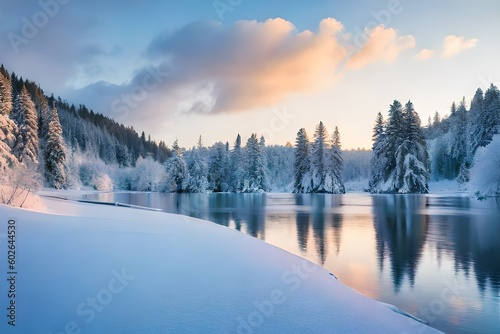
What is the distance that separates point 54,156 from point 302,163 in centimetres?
5517

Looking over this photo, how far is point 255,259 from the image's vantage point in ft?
32.7

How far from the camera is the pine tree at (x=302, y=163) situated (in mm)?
88000

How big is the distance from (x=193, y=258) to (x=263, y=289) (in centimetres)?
262

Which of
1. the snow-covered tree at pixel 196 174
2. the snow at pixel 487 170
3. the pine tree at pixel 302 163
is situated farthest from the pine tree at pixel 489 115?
the snow-covered tree at pixel 196 174

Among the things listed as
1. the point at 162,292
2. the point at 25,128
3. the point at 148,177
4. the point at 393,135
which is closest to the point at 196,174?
the point at 148,177

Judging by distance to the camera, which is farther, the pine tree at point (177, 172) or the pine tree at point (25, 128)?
the pine tree at point (177, 172)

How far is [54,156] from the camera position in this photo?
6519 cm

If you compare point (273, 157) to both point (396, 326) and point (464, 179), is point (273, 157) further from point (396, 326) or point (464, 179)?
point (396, 326)

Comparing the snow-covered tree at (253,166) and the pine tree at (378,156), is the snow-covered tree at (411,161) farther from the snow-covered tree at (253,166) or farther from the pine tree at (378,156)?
the snow-covered tree at (253,166)

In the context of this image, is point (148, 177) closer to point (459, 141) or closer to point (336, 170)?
point (336, 170)

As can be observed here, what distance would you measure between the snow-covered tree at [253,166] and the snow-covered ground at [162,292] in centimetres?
8206

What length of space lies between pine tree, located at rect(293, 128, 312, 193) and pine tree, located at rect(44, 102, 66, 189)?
53.3 meters

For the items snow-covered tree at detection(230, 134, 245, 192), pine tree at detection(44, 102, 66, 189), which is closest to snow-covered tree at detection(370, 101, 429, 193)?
snow-covered tree at detection(230, 134, 245, 192)

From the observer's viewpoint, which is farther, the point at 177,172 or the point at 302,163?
the point at 302,163
